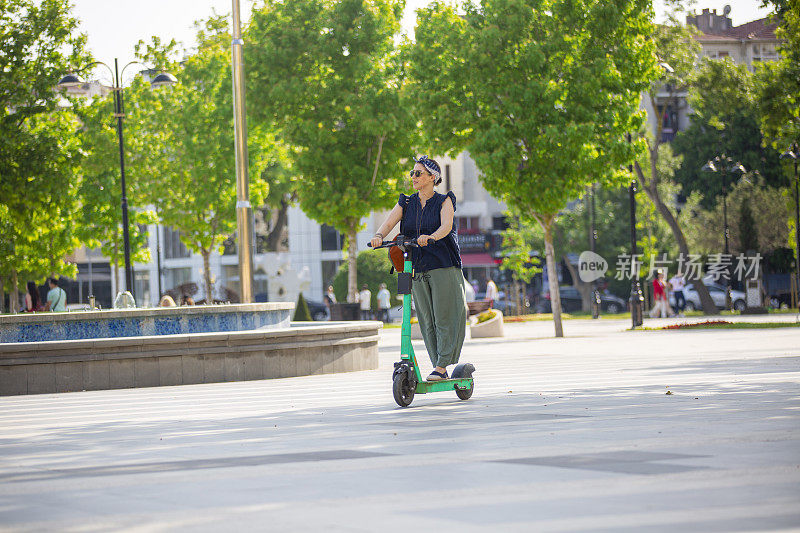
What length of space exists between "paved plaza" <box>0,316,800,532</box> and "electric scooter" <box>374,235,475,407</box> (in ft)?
0.54

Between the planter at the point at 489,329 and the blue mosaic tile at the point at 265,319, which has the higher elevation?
the blue mosaic tile at the point at 265,319

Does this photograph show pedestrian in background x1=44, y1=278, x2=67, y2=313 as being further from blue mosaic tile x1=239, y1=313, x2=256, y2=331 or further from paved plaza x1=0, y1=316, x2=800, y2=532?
paved plaza x1=0, y1=316, x2=800, y2=532

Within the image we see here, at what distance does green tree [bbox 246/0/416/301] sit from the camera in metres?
34.3

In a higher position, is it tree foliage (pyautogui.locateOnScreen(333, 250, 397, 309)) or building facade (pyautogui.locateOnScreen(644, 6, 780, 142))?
building facade (pyautogui.locateOnScreen(644, 6, 780, 142))

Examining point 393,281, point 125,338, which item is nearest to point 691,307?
point 393,281

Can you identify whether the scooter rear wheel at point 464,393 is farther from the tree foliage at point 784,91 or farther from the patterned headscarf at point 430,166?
the tree foliage at point 784,91

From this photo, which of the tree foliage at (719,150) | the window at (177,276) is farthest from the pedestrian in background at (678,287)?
the window at (177,276)

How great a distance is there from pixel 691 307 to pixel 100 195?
28401mm

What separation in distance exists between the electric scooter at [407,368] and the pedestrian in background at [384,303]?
37332 millimetres

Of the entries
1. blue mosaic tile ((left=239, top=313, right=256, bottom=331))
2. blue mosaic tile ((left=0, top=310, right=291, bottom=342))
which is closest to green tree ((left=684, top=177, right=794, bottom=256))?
blue mosaic tile ((left=239, top=313, right=256, bottom=331))

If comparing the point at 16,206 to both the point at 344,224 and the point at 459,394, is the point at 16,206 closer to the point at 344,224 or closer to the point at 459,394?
the point at 344,224

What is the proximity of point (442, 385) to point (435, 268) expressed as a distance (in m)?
1.01

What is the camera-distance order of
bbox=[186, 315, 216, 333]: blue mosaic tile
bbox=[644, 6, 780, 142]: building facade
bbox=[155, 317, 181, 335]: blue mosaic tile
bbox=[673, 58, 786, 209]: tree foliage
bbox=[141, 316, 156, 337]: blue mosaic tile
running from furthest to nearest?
bbox=[644, 6, 780, 142]: building facade < bbox=[673, 58, 786, 209]: tree foliage < bbox=[186, 315, 216, 333]: blue mosaic tile < bbox=[155, 317, 181, 335]: blue mosaic tile < bbox=[141, 316, 156, 337]: blue mosaic tile

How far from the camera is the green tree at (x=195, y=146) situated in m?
40.9
